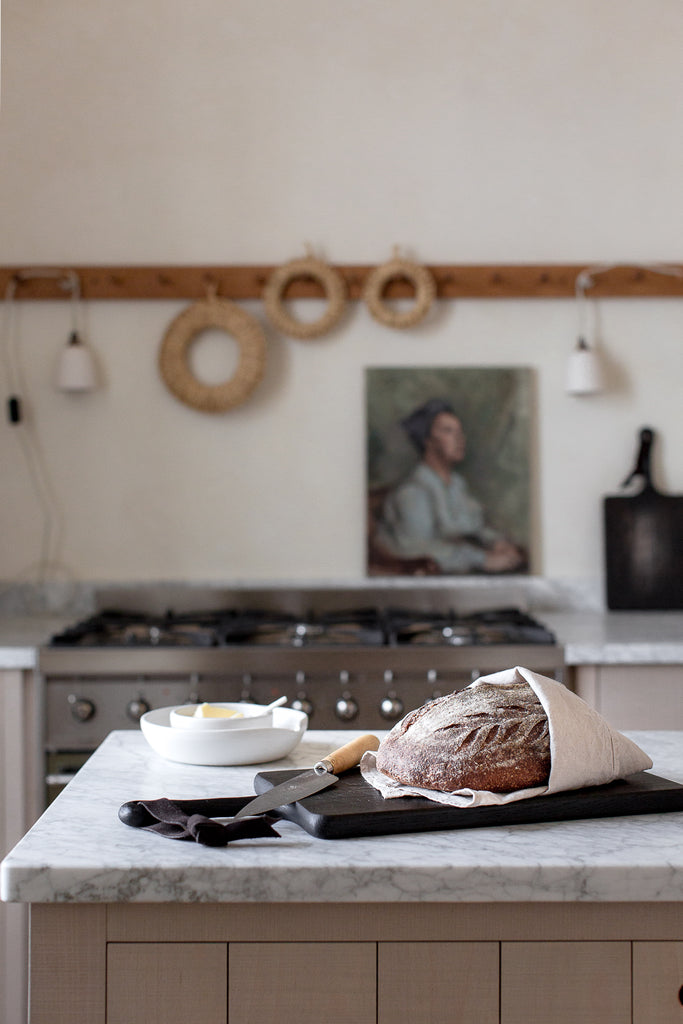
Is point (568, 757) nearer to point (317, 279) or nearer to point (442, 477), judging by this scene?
point (442, 477)

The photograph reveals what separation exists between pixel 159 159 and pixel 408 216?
2.66 feet

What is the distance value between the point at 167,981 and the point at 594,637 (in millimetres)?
1773

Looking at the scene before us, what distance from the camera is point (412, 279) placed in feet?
10.4

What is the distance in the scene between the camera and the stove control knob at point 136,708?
97.7 inches

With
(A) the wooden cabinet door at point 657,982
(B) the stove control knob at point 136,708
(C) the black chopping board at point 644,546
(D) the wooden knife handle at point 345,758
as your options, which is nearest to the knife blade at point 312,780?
(D) the wooden knife handle at point 345,758

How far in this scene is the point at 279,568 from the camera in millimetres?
3240

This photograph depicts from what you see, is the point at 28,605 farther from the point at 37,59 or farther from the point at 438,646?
the point at 37,59

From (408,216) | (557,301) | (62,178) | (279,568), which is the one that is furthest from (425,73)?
(279,568)

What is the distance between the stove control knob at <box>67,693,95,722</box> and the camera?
8.11 feet

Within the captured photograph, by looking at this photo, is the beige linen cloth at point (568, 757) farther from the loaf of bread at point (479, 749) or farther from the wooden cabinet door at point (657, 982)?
the wooden cabinet door at point (657, 982)

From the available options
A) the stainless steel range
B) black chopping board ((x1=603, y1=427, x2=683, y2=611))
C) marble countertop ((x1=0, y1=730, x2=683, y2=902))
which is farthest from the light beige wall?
marble countertop ((x1=0, y1=730, x2=683, y2=902))

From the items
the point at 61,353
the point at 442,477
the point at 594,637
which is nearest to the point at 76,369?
the point at 61,353

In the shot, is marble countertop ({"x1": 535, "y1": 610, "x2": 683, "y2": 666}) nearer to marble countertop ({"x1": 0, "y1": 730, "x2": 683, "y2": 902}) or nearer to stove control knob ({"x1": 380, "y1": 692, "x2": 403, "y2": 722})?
stove control knob ({"x1": 380, "y1": 692, "x2": 403, "y2": 722})

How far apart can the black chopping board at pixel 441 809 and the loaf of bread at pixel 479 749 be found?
0.03 metres
